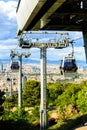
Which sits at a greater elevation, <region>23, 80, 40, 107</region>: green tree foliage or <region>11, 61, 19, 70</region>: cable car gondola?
<region>11, 61, 19, 70</region>: cable car gondola

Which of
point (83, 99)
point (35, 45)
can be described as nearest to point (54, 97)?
point (83, 99)

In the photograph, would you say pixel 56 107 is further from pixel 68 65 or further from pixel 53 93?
pixel 68 65

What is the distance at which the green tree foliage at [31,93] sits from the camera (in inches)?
3086

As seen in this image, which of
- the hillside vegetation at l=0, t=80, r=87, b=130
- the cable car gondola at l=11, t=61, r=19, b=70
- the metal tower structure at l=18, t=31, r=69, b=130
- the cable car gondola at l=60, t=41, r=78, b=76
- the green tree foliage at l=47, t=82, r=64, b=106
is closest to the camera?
the cable car gondola at l=60, t=41, r=78, b=76

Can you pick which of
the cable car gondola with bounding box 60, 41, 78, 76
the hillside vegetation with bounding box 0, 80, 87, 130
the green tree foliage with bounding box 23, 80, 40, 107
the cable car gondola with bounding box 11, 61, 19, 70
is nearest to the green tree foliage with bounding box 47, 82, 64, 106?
the hillside vegetation with bounding box 0, 80, 87, 130

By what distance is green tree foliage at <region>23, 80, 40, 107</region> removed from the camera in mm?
78375

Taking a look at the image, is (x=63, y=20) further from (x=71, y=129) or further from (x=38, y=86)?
(x=38, y=86)

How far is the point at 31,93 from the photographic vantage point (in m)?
78.4

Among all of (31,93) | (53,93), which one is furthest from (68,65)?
(53,93)

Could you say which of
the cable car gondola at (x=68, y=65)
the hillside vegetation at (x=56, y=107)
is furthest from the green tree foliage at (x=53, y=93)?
the cable car gondola at (x=68, y=65)

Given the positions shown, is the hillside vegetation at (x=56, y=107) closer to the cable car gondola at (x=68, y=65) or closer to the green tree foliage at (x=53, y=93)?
the green tree foliage at (x=53, y=93)

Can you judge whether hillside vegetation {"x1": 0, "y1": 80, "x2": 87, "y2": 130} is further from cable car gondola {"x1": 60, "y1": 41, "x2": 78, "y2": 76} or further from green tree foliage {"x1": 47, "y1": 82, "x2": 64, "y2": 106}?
cable car gondola {"x1": 60, "y1": 41, "x2": 78, "y2": 76}

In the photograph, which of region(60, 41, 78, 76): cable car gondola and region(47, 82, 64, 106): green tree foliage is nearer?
region(60, 41, 78, 76): cable car gondola

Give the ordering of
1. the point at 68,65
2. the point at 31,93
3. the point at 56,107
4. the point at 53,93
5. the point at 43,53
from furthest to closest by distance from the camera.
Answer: the point at 53,93, the point at 31,93, the point at 56,107, the point at 43,53, the point at 68,65
